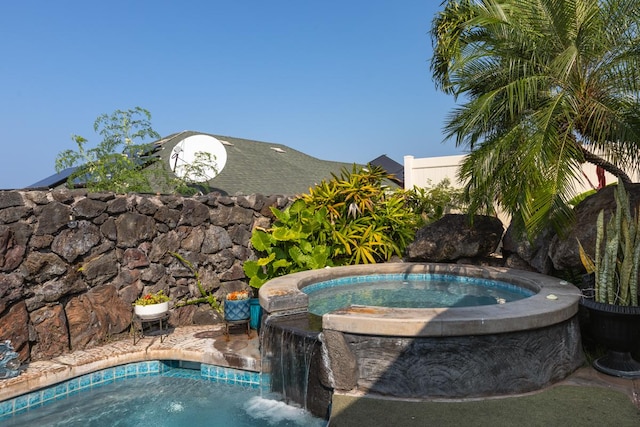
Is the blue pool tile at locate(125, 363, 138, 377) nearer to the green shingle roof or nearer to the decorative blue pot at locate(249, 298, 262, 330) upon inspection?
the decorative blue pot at locate(249, 298, 262, 330)

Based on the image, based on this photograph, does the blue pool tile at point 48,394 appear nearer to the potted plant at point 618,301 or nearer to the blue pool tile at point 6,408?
the blue pool tile at point 6,408

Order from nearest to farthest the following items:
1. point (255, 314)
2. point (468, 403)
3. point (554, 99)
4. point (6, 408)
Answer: point (468, 403), point (6, 408), point (554, 99), point (255, 314)

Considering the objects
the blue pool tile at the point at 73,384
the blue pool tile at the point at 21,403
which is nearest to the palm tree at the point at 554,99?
the blue pool tile at the point at 73,384

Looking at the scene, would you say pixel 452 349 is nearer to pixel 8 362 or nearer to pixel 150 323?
pixel 150 323

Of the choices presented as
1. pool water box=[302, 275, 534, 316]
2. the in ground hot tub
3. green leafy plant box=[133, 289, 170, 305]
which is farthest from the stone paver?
the in ground hot tub

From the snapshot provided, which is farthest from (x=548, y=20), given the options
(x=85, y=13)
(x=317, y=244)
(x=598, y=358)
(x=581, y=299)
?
(x=85, y=13)

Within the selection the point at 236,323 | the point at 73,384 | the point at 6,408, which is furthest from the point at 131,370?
the point at 236,323

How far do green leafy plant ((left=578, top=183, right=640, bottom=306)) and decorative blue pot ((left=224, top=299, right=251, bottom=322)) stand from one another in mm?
4180

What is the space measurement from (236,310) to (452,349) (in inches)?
119

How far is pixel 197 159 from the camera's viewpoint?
386 inches

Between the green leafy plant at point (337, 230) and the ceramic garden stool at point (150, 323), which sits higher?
the green leafy plant at point (337, 230)

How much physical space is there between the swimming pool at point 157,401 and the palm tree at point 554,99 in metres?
3.82

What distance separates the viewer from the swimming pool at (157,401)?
4230 millimetres

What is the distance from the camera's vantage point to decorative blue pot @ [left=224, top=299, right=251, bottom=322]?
577cm
